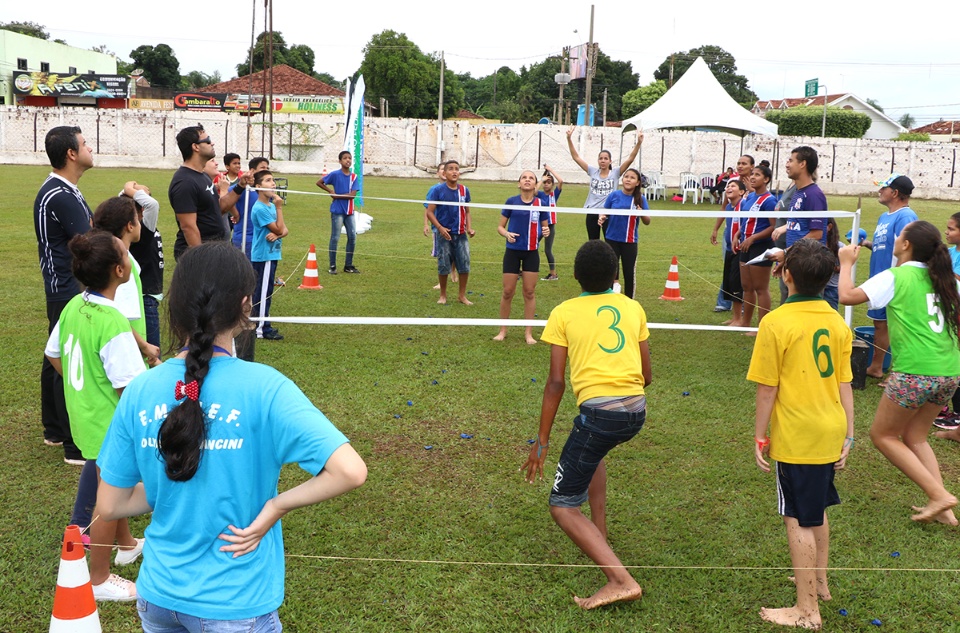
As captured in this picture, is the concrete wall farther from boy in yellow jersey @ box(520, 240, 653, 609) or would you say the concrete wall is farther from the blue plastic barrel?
boy in yellow jersey @ box(520, 240, 653, 609)

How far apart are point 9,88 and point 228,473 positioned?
71.9 metres

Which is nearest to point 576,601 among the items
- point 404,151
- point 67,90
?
point 404,151

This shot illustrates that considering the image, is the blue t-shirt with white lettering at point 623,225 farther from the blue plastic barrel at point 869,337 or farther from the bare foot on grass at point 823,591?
the bare foot on grass at point 823,591

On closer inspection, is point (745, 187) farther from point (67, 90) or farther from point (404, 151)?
point (67, 90)

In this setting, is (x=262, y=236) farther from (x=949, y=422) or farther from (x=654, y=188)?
(x=654, y=188)

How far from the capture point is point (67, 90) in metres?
59.9

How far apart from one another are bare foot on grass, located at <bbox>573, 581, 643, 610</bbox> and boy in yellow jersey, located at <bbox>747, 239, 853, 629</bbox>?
0.62 meters

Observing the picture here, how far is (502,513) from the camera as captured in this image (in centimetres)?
468

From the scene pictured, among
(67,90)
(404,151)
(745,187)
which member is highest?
(67,90)

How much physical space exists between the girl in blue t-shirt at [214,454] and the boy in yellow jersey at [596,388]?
1.94 metres

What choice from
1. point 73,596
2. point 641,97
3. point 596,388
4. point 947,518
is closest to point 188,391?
point 73,596

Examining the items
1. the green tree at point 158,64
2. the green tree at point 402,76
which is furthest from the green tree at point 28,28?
the green tree at point 402,76

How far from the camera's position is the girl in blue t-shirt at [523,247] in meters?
8.56

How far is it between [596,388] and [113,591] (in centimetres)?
244
